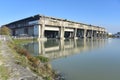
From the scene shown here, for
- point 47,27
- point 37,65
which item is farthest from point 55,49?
point 47,27

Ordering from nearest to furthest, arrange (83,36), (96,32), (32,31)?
(32,31) → (83,36) → (96,32)

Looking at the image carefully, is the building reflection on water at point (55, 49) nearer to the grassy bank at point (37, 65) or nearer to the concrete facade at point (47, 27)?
the grassy bank at point (37, 65)

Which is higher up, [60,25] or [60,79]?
[60,25]

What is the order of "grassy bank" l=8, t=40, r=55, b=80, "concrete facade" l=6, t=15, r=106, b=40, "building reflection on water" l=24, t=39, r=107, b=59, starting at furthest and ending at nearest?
"concrete facade" l=6, t=15, r=106, b=40 → "building reflection on water" l=24, t=39, r=107, b=59 → "grassy bank" l=8, t=40, r=55, b=80

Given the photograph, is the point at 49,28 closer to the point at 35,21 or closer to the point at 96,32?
the point at 35,21

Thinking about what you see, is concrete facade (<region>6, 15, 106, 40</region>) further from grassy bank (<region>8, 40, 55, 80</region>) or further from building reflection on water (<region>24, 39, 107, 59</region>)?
grassy bank (<region>8, 40, 55, 80</region>)

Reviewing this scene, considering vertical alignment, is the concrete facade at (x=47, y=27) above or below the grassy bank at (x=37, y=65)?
above

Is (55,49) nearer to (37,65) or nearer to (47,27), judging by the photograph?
(37,65)

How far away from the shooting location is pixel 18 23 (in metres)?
115

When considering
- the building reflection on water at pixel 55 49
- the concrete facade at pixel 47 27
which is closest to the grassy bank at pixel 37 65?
the building reflection on water at pixel 55 49

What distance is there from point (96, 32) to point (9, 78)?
6021 inches

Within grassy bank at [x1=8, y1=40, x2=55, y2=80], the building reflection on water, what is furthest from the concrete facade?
grassy bank at [x1=8, y1=40, x2=55, y2=80]

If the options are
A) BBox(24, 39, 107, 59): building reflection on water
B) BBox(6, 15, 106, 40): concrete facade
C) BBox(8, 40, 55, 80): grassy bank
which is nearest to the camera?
BBox(8, 40, 55, 80): grassy bank

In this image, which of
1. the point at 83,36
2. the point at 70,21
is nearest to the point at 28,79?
the point at 70,21
